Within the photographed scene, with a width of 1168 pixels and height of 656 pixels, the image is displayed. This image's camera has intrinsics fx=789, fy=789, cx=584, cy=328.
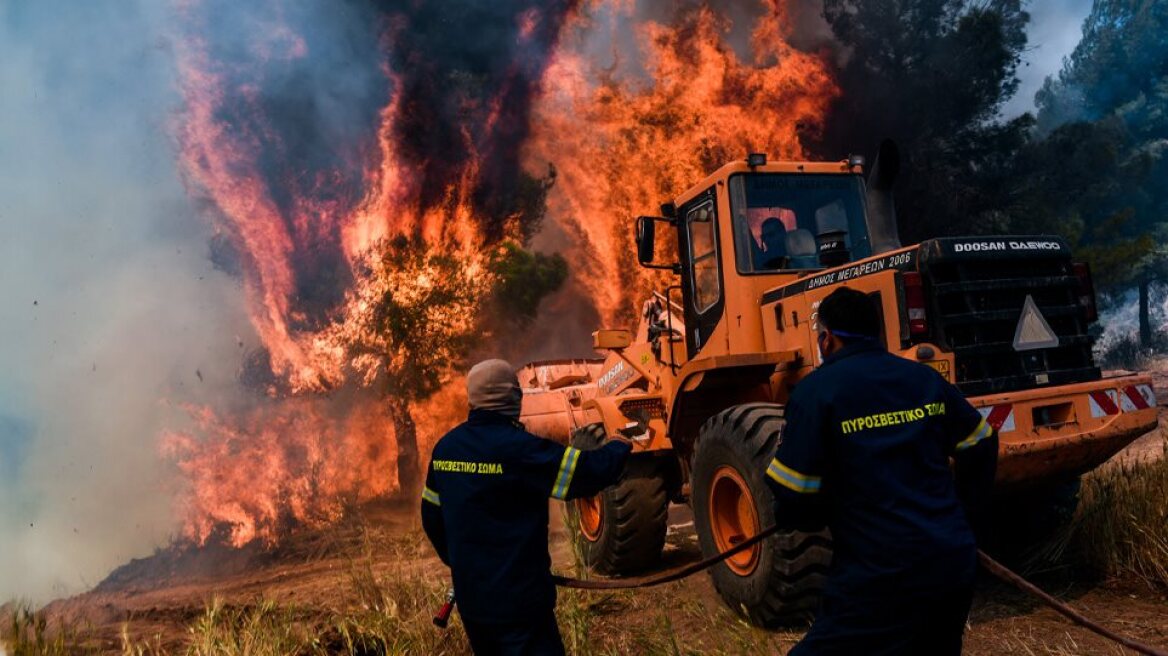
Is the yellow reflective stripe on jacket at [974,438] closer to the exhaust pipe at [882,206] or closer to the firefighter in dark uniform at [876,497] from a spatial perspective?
the firefighter in dark uniform at [876,497]

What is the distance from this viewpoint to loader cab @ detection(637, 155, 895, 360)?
247 inches

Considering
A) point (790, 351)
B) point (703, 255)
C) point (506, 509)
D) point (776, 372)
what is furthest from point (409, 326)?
point (506, 509)

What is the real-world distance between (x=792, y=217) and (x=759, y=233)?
0.36 metres

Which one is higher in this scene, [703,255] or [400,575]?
[703,255]

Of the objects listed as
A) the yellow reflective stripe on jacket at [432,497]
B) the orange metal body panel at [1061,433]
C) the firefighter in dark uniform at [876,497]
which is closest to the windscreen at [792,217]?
the orange metal body panel at [1061,433]

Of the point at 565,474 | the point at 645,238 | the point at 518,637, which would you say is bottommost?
the point at 518,637

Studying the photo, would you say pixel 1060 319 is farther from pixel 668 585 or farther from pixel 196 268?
pixel 196 268

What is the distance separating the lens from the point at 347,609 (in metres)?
5.84

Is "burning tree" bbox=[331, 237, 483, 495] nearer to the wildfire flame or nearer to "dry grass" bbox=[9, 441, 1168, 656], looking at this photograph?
the wildfire flame

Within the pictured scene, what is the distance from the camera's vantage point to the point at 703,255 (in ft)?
22.5

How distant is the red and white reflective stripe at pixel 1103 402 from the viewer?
16.2 feet

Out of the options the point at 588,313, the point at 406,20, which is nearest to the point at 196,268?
the point at 406,20

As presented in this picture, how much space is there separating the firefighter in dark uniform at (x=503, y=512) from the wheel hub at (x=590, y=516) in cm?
415

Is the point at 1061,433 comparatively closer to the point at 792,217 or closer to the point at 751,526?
the point at 751,526
